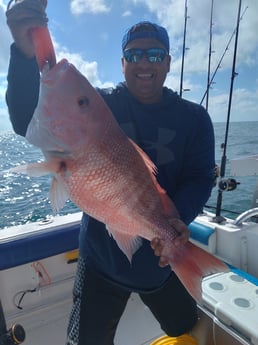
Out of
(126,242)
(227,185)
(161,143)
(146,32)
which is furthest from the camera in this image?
(227,185)

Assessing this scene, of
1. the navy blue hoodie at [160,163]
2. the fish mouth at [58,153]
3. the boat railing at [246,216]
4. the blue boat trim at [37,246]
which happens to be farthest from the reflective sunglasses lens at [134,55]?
the boat railing at [246,216]

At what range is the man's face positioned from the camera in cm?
195

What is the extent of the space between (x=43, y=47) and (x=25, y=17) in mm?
176

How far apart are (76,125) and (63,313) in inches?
96.4

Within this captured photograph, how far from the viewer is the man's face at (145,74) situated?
1.95m

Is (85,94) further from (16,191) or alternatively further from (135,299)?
(16,191)

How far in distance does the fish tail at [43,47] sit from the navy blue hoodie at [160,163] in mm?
742

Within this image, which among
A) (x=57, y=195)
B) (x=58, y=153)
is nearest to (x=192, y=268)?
(x=57, y=195)

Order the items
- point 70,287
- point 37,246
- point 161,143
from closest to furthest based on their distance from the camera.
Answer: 1. point 161,143
2. point 37,246
3. point 70,287

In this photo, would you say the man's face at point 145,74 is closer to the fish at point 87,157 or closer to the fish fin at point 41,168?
the fish at point 87,157

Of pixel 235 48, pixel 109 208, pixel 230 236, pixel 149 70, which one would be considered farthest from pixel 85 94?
pixel 235 48

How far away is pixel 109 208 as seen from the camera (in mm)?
1426

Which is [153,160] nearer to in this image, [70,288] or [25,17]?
[25,17]

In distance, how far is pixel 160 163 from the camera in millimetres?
2082
